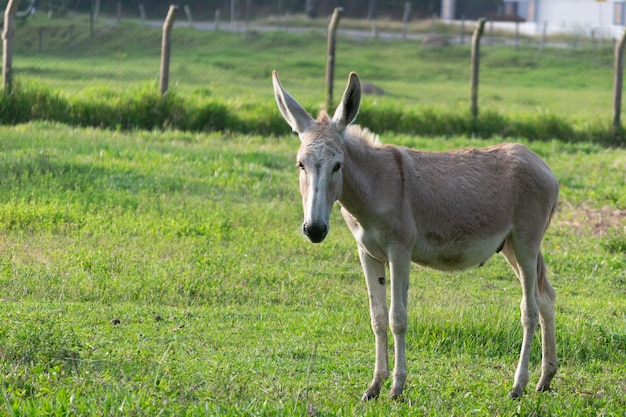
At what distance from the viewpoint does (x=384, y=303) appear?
20.3 feet

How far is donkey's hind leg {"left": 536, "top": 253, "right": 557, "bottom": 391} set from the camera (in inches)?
255

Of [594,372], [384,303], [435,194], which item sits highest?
[435,194]

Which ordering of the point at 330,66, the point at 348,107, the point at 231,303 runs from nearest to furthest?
the point at 348,107 → the point at 231,303 → the point at 330,66

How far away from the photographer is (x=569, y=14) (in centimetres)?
5312

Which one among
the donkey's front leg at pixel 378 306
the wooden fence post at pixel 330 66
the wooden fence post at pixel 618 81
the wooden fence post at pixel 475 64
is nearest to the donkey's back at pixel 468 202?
the donkey's front leg at pixel 378 306

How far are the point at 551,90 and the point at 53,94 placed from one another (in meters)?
20.1

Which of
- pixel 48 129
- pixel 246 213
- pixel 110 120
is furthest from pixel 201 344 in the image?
pixel 110 120

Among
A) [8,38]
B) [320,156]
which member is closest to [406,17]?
[8,38]

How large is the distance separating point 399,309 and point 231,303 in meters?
2.41

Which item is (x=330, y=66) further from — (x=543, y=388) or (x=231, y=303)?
(x=543, y=388)

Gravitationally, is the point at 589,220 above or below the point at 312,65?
below

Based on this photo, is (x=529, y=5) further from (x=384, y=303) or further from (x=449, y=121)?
(x=384, y=303)

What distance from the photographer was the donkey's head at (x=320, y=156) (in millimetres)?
5215

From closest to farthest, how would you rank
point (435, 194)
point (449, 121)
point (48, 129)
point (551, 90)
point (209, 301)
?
point (435, 194)
point (209, 301)
point (48, 129)
point (449, 121)
point (551, 90)
